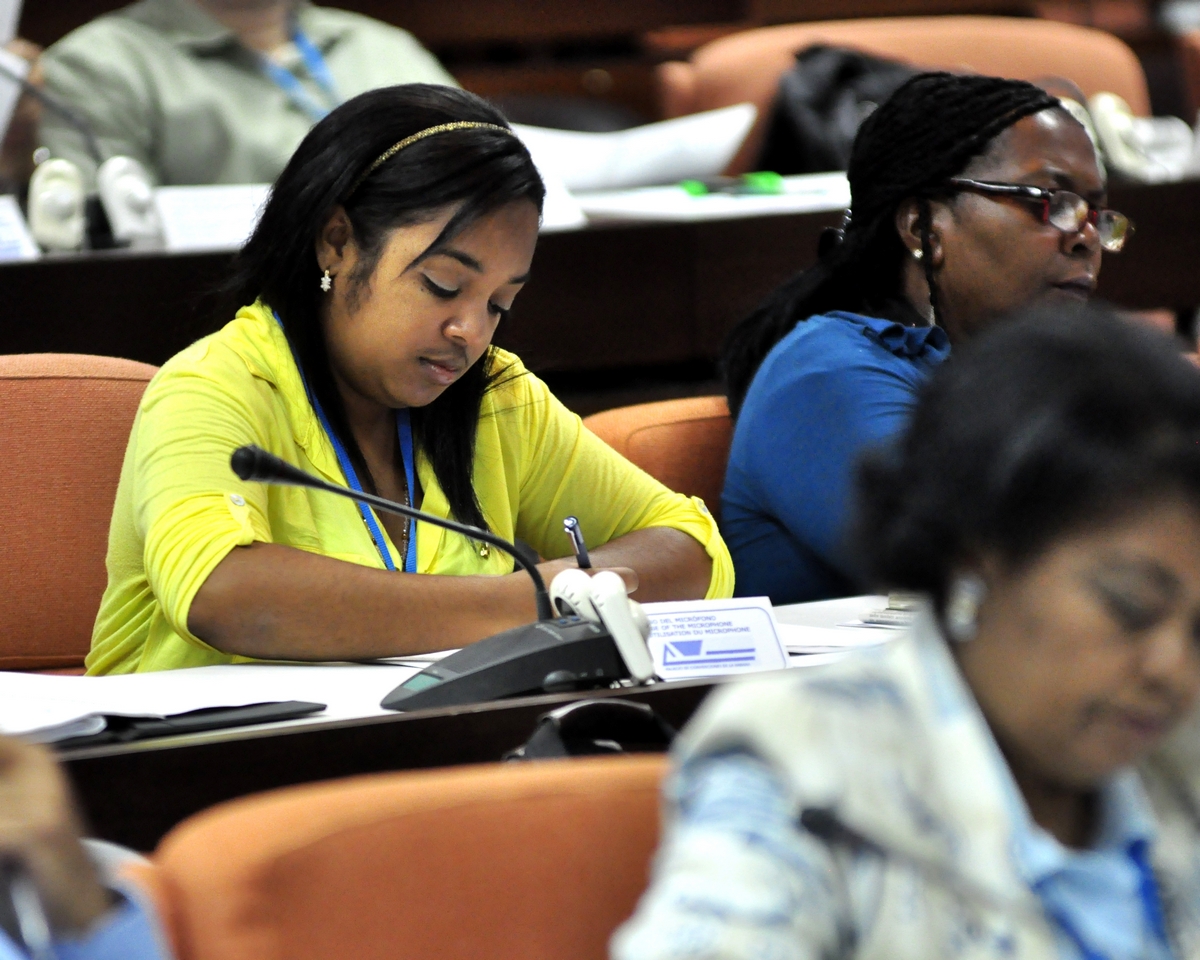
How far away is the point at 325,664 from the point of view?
1.79 metres

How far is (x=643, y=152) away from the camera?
353 cm

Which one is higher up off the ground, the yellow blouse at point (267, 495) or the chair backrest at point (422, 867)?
the chair backrest at point (422, 867)

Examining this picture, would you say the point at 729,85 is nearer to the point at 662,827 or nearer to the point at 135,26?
the point at 135,26

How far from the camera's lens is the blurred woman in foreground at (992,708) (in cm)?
80

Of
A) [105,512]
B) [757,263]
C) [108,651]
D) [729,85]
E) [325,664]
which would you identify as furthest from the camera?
[729,85]

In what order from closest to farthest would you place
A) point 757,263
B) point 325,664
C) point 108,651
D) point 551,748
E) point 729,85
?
point 551,748 → point 325,664 → point 108,651 → point 757,263 → point 729,85

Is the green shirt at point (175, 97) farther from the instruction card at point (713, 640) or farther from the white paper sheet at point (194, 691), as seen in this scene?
the instruction card at point (713, 640)

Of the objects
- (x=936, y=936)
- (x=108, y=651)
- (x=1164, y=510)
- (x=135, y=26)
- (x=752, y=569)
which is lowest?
(x=752, y=569)

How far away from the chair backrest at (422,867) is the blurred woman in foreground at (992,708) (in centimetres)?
15

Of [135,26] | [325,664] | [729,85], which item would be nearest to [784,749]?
[325,664]

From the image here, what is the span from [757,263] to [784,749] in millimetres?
2170

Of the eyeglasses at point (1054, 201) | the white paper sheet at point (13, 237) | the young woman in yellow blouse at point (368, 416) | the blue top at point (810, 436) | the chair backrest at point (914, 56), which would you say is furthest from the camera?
the chair backrest at point (914, 56)

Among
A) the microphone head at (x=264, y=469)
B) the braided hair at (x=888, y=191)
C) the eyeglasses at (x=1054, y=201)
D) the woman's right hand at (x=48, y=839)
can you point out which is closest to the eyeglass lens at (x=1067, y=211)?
the eyeglasses at (x=1054, y=201)

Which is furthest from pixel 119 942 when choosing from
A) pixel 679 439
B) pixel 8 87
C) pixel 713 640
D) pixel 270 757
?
pixel 8 87
